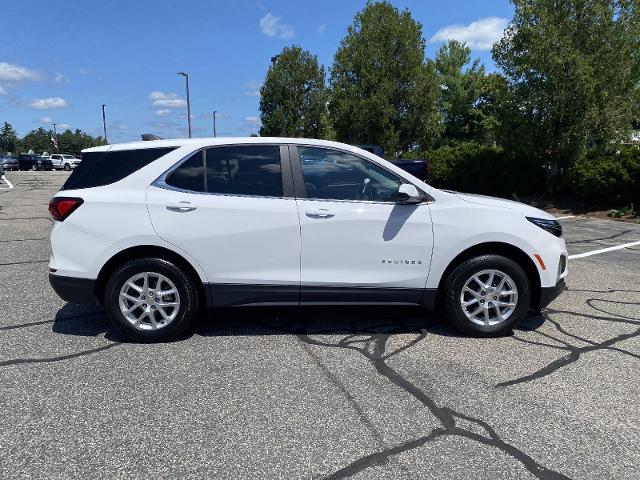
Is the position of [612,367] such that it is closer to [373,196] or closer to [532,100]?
[373,196]

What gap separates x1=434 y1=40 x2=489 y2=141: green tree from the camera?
42781 mm

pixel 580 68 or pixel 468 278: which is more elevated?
pixel 580 68

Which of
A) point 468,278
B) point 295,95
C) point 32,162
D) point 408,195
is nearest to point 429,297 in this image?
point 468,278

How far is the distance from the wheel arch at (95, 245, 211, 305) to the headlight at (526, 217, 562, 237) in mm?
2902

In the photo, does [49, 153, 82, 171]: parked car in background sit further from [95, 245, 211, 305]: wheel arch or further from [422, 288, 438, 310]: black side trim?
[422, 288, 438, 310]: black side trim

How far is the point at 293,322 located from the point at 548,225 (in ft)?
8.10

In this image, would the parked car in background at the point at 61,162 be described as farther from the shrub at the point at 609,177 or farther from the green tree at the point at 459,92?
the shrub at the point at 609,177

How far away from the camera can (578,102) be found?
40.1ft

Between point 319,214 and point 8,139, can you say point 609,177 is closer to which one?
point 319,214

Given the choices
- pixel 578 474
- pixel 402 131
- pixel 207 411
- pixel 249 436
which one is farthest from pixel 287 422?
pixel 402 131

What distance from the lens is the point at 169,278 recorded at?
4.18 m

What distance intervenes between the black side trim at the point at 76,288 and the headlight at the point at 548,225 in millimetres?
3776

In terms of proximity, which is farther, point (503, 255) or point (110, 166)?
point (503, 255)

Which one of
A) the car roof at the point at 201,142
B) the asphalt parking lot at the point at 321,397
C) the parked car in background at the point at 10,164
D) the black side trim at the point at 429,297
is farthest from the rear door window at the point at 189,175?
the parked car in background at the point at 10,164
